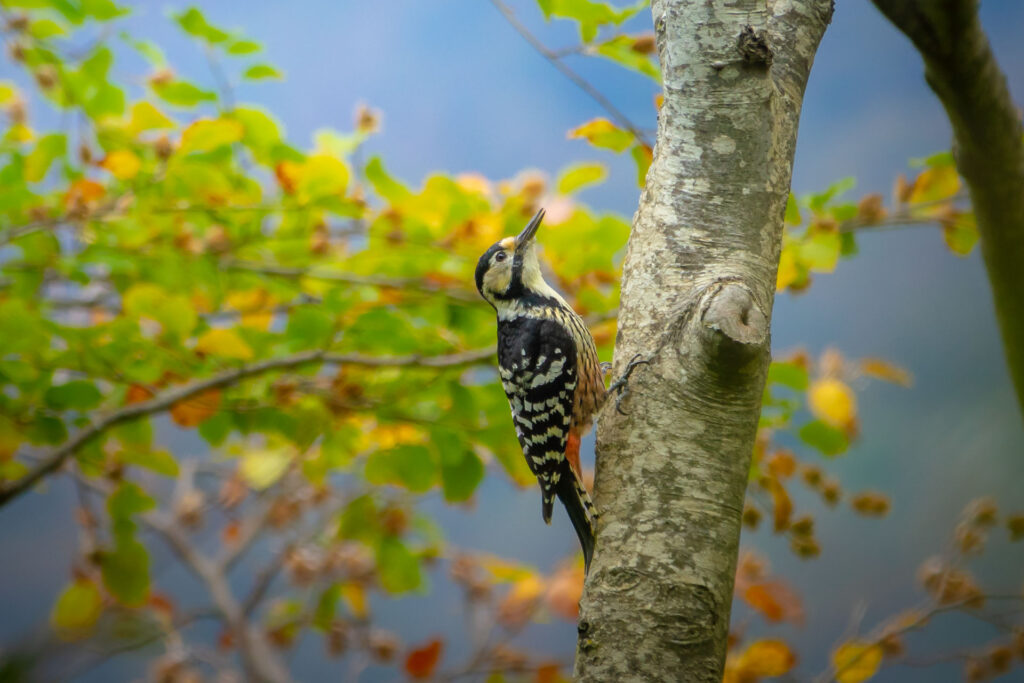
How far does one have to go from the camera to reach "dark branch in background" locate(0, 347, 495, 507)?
6.00 ft

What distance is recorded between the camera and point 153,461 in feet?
6.03

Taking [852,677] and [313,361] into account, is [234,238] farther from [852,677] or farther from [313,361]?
[852,677]

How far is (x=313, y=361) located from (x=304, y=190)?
41cm

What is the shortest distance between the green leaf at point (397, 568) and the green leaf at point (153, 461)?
63cm

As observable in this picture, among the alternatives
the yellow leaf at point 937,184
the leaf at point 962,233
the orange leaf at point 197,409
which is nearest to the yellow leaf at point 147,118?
the orange leaf at point 197,409

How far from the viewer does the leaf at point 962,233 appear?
181 centimetres

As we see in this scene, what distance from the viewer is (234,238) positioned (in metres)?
2.11

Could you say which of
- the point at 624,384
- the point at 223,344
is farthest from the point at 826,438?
the point at 223,344

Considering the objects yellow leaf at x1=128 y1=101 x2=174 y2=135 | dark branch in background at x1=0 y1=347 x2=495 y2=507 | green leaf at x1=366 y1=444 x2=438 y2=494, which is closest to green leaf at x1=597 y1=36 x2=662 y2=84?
dark branch in background at x1=0 y1=347 x2=495 y2=507

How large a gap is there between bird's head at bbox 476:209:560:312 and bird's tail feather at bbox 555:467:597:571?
52 centimetres

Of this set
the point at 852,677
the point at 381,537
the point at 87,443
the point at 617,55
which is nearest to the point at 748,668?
the point at 852,677

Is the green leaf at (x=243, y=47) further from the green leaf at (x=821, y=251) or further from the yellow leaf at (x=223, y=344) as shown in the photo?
the green leaf at (x=821, y=251)

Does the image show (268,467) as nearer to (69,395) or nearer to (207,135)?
(69,395)

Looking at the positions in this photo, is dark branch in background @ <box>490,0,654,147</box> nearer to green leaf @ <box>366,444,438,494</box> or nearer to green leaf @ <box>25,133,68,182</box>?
green leaf @ <box>366,444,438,494</box>
